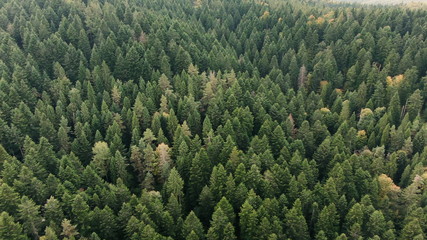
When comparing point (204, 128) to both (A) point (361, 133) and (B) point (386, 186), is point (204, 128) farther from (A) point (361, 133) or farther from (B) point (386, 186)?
(A) point (361, 133)

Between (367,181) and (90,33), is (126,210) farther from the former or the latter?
(90,33)

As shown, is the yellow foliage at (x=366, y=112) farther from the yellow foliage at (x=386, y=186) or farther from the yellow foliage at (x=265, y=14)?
the yellow foliage at (x=265, y=14)

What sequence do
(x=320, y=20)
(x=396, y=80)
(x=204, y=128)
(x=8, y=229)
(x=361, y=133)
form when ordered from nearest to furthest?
(x=8, y=229)
(x=204, y=128)
(x=361, y=133)
(x=396, y=80)
(x=320, y=20)

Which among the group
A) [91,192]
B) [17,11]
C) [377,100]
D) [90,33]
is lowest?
[91,192]

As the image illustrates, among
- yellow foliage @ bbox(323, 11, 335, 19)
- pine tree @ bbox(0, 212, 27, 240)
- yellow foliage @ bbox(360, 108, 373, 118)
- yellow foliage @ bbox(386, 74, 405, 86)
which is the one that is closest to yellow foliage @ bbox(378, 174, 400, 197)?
yellow foliage @ bbox(360, 108, 373, 118)

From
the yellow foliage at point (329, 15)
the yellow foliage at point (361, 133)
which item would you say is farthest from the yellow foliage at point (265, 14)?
the yellow foliage at point (361, 133)

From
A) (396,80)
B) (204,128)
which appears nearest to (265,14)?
(396,80)

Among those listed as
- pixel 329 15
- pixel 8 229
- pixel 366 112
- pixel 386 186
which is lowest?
pixel 8 229

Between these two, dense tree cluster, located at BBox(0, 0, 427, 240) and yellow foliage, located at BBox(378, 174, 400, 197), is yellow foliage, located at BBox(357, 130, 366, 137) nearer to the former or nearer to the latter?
dense tree cluster, located at BBox(0, 0, 427, 240)

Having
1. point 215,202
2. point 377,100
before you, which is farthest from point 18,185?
point 377,100
